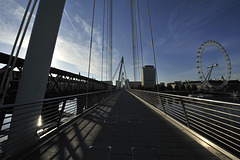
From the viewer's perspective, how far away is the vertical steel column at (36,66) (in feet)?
6.72

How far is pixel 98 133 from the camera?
A: 9.27ft

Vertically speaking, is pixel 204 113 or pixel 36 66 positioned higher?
pixel 36 66

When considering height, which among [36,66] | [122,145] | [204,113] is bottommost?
[122,145]

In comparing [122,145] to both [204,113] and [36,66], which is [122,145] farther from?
[204,113]

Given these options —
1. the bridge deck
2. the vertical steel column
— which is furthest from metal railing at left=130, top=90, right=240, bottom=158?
the vertical steel column

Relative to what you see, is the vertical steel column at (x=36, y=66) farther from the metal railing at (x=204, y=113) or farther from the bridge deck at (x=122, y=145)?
the metal railing at (x=204, y=113)

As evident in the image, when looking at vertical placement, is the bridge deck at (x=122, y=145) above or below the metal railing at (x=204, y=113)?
below

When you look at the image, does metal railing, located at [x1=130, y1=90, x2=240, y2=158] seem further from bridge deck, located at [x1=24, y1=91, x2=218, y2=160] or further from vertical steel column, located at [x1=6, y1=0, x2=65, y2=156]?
vertical steel column, located at [x1=6, y1=0, x2=65, y2=156]

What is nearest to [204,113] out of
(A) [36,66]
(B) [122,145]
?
(B) [122,145]

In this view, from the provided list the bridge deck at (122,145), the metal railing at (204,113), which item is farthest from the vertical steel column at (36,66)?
the metal railing at (204,113)

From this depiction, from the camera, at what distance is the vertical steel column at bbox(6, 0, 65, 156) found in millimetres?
2047

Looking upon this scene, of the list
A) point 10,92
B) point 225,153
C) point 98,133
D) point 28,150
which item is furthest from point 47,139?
point 10,92

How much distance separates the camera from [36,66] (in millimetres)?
2197

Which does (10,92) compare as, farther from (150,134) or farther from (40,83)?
(150,134)
